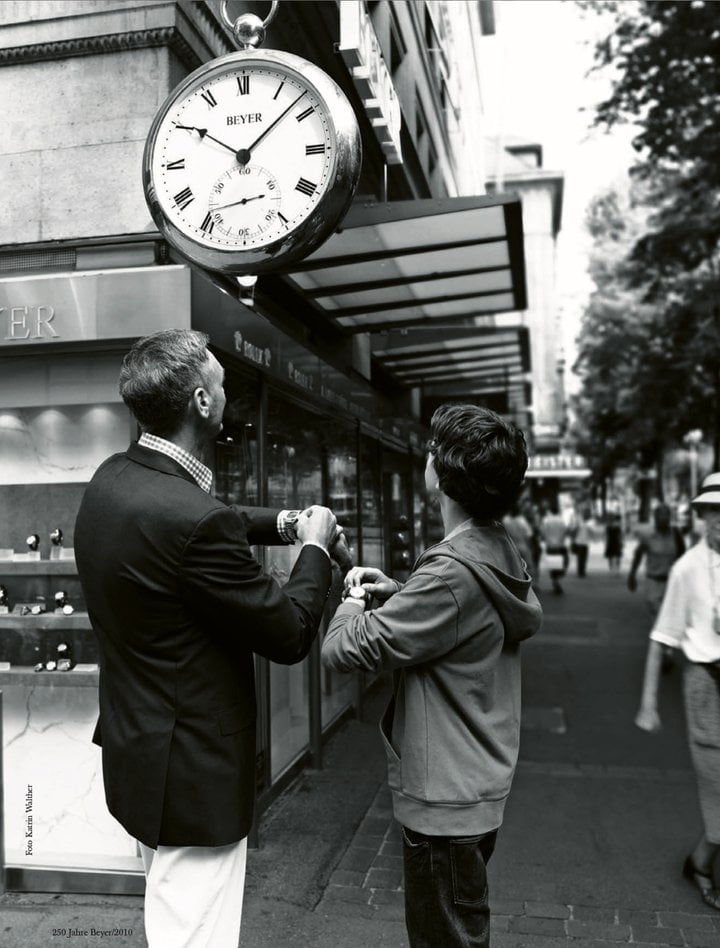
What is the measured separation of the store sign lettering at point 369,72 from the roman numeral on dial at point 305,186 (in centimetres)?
174

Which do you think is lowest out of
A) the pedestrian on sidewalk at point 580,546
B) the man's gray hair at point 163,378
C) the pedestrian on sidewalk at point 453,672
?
the pedestrian on sidewalk at point 580,546

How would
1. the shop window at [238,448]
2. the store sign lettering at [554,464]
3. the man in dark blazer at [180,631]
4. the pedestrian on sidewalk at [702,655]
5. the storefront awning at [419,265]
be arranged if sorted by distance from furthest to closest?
the store sign lettering at [554,464] < the storefront awning at [419,265] < the shop window at [238,448] < the pedestrian on sidewalk at [702,655] < the man in dark blazer at [180,631]

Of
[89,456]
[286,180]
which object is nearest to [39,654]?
[89,456]

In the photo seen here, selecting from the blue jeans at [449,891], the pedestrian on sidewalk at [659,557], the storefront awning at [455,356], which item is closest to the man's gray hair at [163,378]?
the blue jeans at [449,891]

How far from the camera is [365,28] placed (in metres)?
5.60

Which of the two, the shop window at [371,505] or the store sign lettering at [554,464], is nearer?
the shop window at [371,505]

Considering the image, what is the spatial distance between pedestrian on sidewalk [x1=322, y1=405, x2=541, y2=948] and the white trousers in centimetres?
51

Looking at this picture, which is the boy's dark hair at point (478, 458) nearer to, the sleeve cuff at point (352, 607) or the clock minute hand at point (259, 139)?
the sleeve cuff at point (352, 607)

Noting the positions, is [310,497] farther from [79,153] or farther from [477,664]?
[477,664]

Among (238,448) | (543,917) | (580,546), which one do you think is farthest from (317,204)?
(580,546)

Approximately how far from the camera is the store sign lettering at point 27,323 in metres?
4.25

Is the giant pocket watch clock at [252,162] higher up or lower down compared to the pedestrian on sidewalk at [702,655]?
higher up

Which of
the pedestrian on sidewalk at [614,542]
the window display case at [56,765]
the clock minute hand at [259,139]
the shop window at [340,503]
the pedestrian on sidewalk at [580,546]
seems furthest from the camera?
the pedestrian on sidewalk at [614,542]

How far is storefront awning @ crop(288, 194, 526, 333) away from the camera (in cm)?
552
